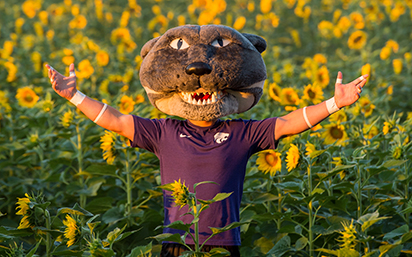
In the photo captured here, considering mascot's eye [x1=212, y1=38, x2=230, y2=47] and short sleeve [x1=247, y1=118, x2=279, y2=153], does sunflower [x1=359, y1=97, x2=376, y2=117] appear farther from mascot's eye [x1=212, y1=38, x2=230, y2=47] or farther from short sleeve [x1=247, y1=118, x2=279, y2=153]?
mascot's eye [x1=212, y1=38, x2=230, y2=47]

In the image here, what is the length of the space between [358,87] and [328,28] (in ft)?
17.8

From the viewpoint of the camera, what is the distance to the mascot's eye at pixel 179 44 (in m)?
2.13

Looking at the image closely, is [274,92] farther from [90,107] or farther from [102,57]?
[90,107]

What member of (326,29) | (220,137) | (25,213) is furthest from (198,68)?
(326,29)

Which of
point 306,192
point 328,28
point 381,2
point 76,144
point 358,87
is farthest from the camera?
point 381,2

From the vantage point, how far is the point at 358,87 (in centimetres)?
203

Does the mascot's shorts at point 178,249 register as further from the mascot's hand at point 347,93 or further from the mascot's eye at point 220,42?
the mascot's eye at point 220,42

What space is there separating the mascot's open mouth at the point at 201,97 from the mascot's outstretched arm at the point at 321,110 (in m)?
0.29

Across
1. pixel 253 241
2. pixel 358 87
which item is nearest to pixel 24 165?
pixel 253 241

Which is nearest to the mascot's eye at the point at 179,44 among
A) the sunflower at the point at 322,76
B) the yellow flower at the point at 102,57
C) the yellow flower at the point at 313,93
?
the yellow flower at the point at 313,93

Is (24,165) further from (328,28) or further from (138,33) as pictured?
(328,28)

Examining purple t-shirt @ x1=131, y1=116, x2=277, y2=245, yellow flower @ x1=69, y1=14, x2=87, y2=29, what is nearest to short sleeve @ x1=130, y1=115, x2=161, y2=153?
purple t-shirt @ x1=131, y1=116, x2=277, y2=245

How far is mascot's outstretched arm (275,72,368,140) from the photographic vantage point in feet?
6.61

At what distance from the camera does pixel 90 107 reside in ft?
6.91
